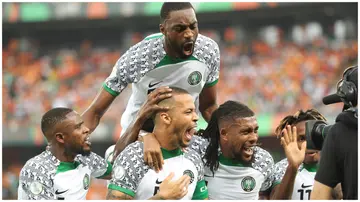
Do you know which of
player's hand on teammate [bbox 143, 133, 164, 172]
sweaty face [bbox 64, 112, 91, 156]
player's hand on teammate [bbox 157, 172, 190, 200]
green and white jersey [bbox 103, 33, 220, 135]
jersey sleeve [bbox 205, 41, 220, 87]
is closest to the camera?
player's hand on teammate [bbox 157, 172, 190, 200]

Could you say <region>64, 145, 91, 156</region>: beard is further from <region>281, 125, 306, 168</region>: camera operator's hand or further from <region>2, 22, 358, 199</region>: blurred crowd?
<region>2, 22, 358, 199</region>: blurred crowd

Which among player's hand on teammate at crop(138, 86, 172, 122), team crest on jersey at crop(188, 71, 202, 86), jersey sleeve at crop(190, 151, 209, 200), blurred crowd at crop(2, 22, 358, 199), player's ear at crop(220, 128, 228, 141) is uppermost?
team crest on jersey at crop(188, 71, 202, 86)

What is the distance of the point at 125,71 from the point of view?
15.3ft

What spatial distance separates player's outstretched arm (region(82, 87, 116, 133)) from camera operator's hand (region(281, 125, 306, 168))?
50.2 inches

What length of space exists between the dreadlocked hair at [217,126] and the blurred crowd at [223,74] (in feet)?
29.1

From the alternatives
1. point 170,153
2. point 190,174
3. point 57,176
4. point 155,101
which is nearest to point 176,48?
point 155,101

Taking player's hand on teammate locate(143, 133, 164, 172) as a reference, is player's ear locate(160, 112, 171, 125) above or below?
above

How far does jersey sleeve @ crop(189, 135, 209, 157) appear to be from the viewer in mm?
4309

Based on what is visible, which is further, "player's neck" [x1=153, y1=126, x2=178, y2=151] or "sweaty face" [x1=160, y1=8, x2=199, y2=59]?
"sweaty face" [x1=160, y1=8, x2=199, y2=59]

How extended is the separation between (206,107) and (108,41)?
15.4m

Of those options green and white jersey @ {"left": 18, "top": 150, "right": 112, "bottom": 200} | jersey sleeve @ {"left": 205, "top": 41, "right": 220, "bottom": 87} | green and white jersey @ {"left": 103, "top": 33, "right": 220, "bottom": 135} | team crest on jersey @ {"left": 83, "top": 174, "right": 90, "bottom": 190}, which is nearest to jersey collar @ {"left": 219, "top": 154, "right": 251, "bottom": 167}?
green and white jersey @ {"left": 103, "top": 33, "right": 220, "bottom": 135}

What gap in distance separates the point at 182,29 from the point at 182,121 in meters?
0.70

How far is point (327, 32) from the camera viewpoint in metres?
17.9

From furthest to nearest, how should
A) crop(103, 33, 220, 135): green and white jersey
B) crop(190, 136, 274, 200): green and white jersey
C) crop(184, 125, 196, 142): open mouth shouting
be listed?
crop(103, 33, 220, 135): green and white jersey → crop(190, 136, 274, 200): green and white jersey → crop(184, 125, 196, 142): open mouth shouting
